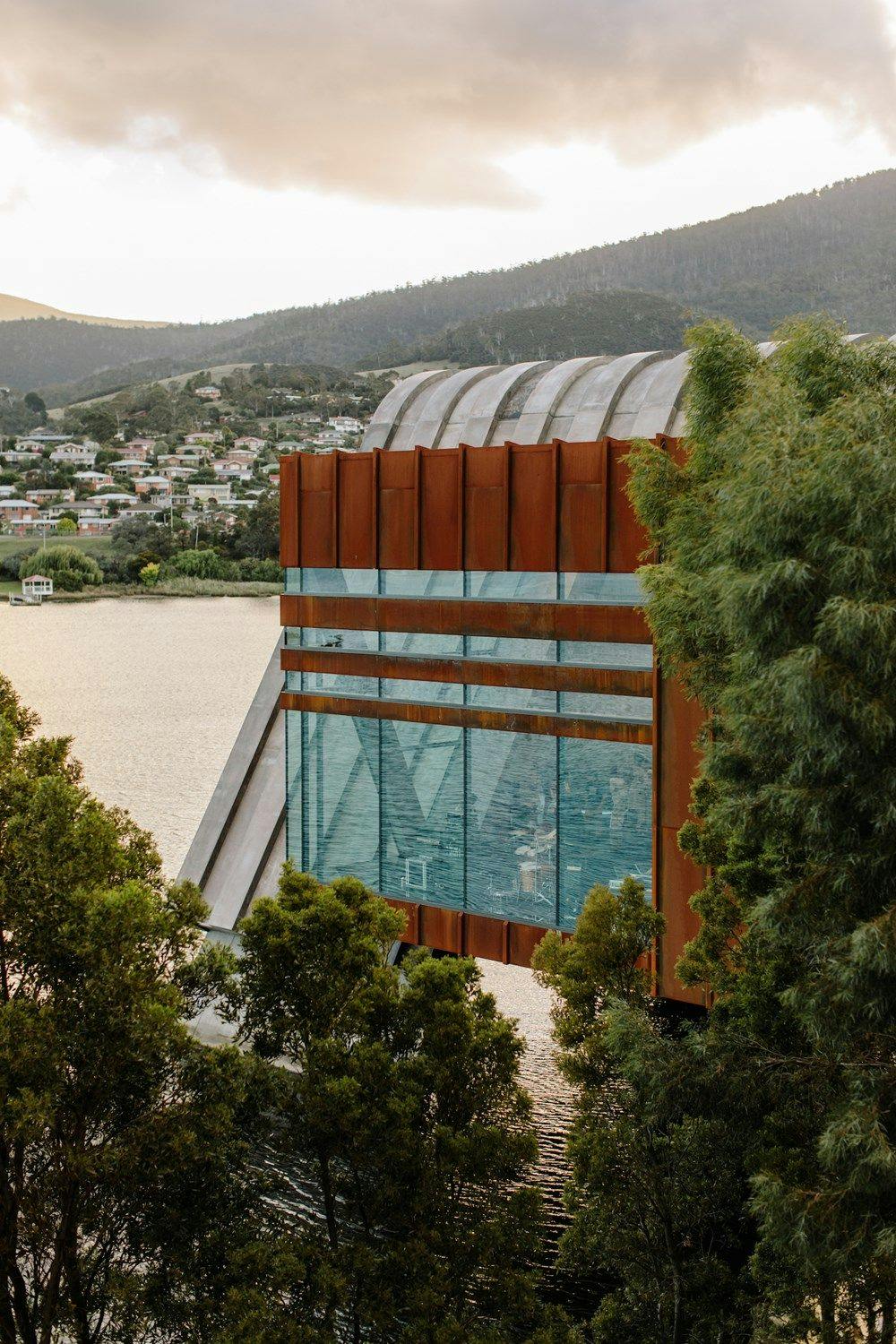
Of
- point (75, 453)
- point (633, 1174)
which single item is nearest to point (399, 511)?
point (633, 1174)

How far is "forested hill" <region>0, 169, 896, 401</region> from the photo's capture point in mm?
60531

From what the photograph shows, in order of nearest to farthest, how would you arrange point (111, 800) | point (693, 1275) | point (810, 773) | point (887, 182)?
1. point (810, 773)
2. point (693, 1275)
3. point (111, 800)
4. point (887, 182)

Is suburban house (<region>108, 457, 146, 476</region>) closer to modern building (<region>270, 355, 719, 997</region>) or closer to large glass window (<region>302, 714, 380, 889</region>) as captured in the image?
modern building (<region>270, 355, 719, 997</region>)

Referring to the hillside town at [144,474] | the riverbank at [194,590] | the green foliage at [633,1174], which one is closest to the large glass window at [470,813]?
A: the green foliage at [633,1174]

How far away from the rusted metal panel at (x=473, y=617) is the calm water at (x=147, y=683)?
3024 cm

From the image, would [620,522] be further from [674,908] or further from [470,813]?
[674,908]

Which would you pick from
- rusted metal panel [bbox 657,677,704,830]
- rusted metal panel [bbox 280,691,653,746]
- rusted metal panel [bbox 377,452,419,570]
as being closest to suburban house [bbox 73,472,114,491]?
rusted metal panel [bbox 280,691,653,746]

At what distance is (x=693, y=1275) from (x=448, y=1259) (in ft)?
9.72

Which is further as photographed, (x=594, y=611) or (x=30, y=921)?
(x=594, y=611)

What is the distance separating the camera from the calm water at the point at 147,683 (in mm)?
58406

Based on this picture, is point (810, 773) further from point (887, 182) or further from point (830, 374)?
point (887, 182)

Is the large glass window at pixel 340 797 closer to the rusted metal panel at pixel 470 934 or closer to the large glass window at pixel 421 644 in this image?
the rusted metal panel at pixel 470 934

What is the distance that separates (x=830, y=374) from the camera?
11.5 metres

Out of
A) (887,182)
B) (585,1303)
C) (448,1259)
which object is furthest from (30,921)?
(887,182)
